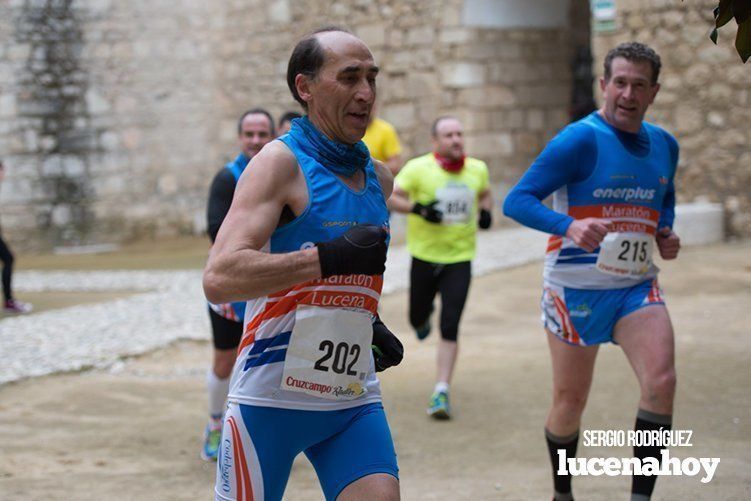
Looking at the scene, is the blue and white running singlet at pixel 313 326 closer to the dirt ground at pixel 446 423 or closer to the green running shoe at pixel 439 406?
the dirt ground at pixel 446 423

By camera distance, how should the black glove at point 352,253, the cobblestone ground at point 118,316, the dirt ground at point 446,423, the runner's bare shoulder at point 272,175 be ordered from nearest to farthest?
the black glove at point 352,253 < the runner's bare shoulder at point 272,175 < the dirt ground at point 446,423 < the cobblestone ground at point 118,316

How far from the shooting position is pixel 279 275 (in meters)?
2.63

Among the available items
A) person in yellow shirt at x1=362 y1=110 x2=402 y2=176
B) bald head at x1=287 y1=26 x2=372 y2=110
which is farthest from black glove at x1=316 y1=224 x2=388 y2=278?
person in yellow shirt at x1=362 y1=110 x2=402 y2=176

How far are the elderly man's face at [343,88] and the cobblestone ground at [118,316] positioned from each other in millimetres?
4955

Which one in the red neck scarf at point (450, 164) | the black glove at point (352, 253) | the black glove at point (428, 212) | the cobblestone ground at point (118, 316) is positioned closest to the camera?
the black glove at point (352, 253)

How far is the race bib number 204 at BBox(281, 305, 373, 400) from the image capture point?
282 centimetres

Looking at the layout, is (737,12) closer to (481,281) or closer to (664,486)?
(664,486)

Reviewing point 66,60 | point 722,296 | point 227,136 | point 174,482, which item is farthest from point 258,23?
point 174,482

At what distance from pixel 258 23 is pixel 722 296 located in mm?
9781

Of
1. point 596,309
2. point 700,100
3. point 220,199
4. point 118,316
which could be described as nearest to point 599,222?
point 596,309

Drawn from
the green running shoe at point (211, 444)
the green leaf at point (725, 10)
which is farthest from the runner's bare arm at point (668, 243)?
the green running shoe at point (211, 444)

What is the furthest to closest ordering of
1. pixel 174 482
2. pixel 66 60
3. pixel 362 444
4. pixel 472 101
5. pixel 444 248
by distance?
pixel 66 60 < pixel 472 101 < pixel 444 248 < pixel 174 482 < pixel 362 444

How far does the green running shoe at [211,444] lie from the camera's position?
17.4 ft

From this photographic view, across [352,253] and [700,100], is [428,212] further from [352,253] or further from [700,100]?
[700,100]
